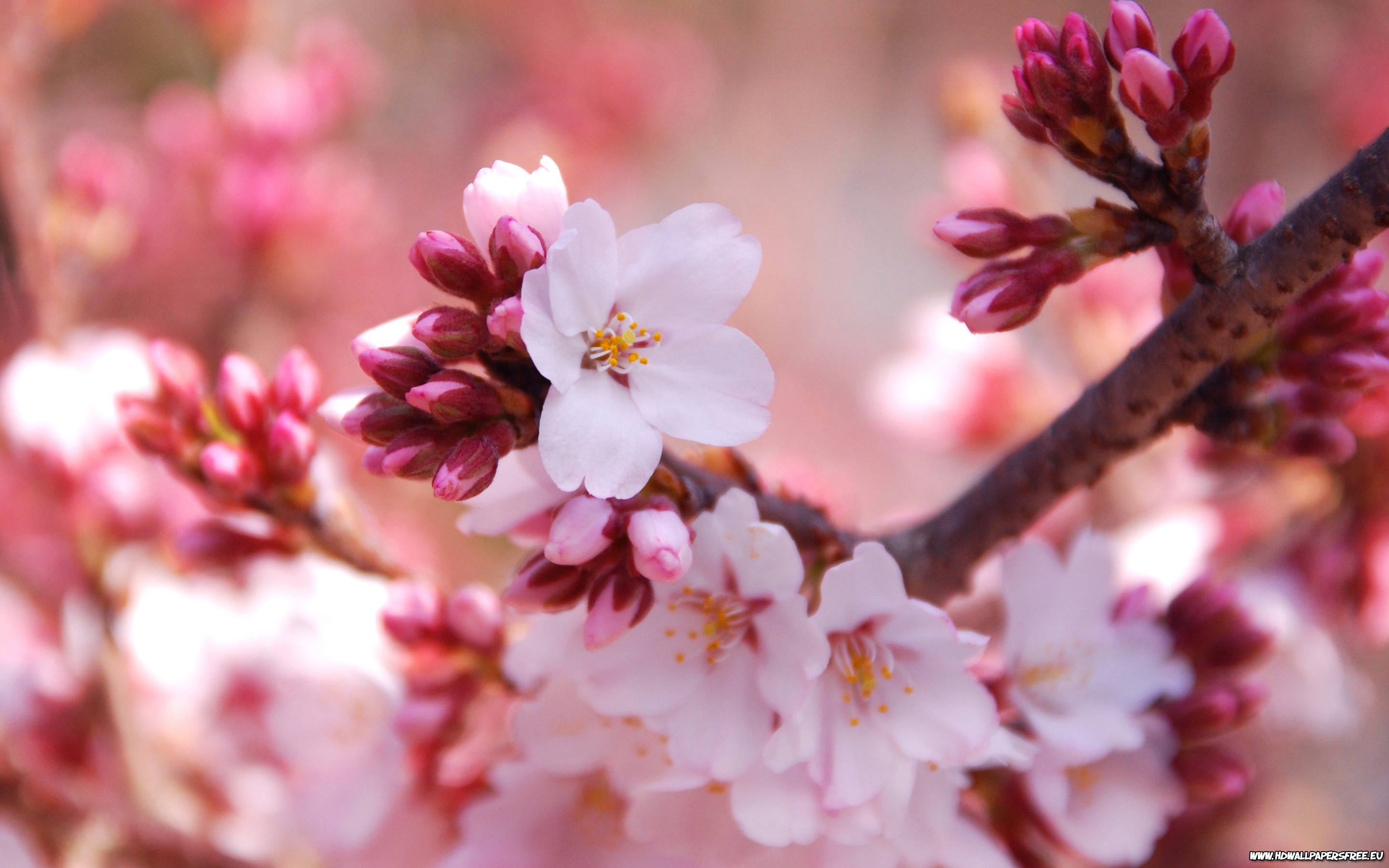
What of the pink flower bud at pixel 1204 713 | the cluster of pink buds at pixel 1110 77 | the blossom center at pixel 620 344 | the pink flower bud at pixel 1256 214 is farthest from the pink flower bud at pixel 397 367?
the pink flower bud at pixel 1204 713

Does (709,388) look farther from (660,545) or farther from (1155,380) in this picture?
(1155,380)

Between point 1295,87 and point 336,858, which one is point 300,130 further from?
point 1295,87

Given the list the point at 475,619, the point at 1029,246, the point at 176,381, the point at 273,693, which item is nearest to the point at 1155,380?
the point at 1029,246

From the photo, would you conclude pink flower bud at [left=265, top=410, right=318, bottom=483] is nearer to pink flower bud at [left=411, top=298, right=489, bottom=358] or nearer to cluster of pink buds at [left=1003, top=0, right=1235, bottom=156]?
pink flower bud at [left=411, top=298, right=489, bottom=358]

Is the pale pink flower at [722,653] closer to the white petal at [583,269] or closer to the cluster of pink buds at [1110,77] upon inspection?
the white petal at [583,269]

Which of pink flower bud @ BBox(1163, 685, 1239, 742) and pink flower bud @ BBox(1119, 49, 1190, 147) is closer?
pink flower bud @ BBox(1119, 49, 1190, 147)

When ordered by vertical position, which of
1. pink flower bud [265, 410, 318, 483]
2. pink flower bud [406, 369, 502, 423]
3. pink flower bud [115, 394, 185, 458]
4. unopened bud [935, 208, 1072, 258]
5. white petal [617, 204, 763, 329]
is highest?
unopened bud [935, 208, 1072, 258]

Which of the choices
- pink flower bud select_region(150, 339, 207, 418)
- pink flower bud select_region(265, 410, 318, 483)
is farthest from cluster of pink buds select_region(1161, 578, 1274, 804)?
pink flower bud select_region(150, 339, 207, 418)

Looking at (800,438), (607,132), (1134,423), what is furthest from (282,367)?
(800,438)
